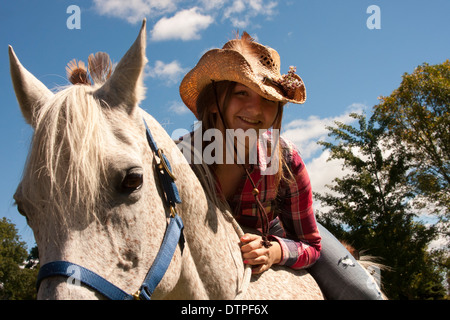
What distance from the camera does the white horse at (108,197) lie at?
1501 mm

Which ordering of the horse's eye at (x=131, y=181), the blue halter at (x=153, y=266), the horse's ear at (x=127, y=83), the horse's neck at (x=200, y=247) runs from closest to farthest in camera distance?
the blue halter at (x=153, y=266) < the horse's eye at (x=131, y=181) < the horse's ear at (x=127, y=83) < the horse's neck at (x=200, y=247)

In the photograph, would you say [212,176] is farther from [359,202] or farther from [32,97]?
[359,202]

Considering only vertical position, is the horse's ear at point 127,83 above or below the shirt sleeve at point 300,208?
above

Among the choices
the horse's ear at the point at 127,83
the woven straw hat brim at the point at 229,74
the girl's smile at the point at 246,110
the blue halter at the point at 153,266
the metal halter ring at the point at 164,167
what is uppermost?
the woven straw hat brim at the point at 229,74

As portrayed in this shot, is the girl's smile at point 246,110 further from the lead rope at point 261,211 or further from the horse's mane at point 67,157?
the horse's mane at point 67,157

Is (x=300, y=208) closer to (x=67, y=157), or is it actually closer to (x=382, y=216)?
(x=67, y=157)

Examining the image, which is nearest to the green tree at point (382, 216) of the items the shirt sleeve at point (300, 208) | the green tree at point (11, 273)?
the shirt sleeve at point (300, 208)

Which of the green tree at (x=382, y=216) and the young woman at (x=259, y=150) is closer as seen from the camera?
the young woman at (x=259, y=150)

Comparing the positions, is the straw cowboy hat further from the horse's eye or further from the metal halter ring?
the horse's eye

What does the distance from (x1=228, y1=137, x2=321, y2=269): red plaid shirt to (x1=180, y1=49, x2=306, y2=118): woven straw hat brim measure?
0.55 meters

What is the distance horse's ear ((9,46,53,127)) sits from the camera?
1.97m

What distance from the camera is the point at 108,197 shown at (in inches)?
62.9

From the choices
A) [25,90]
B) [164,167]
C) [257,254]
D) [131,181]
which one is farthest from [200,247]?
[25,90]
